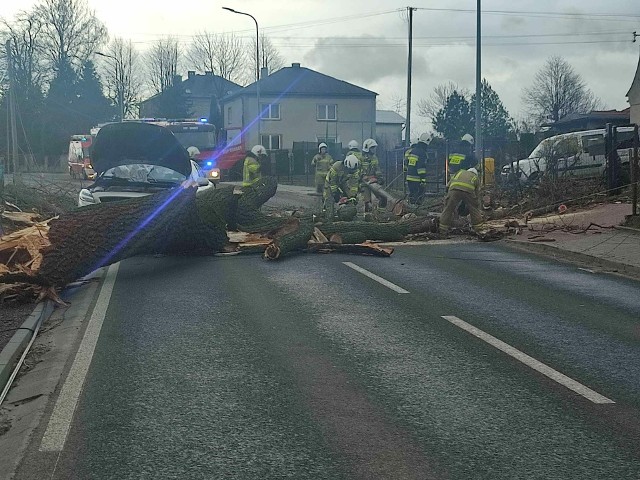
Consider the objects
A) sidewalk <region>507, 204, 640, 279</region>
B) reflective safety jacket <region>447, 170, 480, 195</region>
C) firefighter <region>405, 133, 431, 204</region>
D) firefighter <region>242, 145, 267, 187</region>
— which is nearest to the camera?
sidewalk <region>507, 204, 640, 279</region>

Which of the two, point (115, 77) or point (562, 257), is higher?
point (115, 77)

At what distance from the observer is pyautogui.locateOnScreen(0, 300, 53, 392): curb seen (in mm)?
6746

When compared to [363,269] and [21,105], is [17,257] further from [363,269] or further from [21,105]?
[21,105]

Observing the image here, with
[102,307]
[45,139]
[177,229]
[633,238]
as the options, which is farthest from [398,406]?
[45,139]

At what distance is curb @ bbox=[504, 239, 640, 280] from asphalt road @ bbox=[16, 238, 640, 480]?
123 centimetres

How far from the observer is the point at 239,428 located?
5.46 metres

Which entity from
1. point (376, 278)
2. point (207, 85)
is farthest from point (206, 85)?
point (376, 278)

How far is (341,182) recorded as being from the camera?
21.1 metres

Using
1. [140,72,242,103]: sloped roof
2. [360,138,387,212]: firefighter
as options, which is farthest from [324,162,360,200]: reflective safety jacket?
[140,72,242,103]: sloped roof

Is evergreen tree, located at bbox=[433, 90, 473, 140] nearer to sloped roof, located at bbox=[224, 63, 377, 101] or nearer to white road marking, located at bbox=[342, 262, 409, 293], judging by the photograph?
sloped roof, located at bbox=[224, 63, 377, 101]

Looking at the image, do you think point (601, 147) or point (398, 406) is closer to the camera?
point (398, 406)

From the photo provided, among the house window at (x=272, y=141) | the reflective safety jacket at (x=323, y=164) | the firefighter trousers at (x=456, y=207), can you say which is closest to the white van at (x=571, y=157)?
the reflective safety jacket at (x=323, y=164)

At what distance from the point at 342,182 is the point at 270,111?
2137 inches

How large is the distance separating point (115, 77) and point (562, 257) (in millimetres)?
78750
